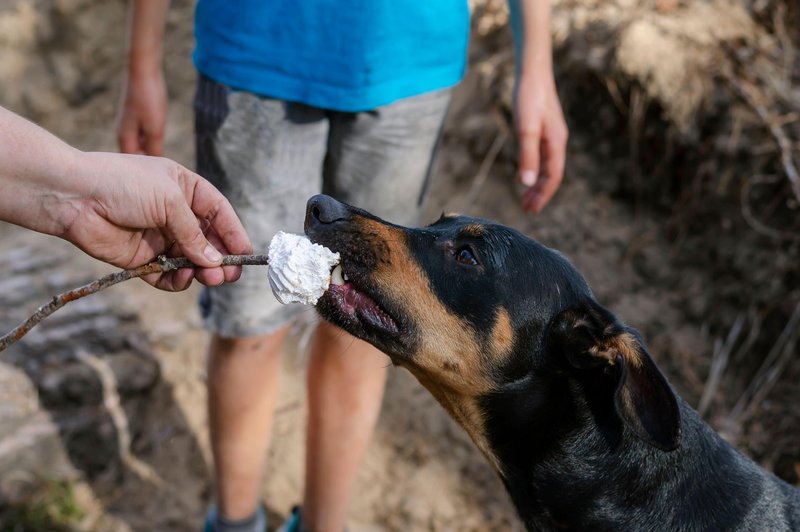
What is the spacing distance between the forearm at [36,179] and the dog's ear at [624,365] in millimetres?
1509

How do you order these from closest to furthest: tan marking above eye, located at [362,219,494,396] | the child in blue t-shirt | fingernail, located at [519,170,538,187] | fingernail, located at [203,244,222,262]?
1. fingernail, located at [203,244,222,262]
2. tan marking above eye, located at [362,219,494,396]
3. the child in blue t-shirt
4. fingernail, located at [519,170,538,187]

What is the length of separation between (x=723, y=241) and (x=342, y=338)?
2831 mm

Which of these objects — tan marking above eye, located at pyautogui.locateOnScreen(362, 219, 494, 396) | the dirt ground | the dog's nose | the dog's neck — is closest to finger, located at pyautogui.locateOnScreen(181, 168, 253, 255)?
the dog's nose

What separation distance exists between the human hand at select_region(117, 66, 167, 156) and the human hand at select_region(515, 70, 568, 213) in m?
1.41

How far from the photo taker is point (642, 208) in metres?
5.41

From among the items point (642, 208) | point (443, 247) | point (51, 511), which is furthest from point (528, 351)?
point (642, 208)

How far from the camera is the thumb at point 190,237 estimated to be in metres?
2.20

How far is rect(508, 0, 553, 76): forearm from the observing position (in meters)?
3.24

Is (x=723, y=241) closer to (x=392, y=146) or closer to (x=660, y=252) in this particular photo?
(x=660, y=252)

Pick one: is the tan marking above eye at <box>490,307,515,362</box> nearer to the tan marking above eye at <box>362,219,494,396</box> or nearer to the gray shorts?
the tan marking above eye at <box>362,219,494,396</box>

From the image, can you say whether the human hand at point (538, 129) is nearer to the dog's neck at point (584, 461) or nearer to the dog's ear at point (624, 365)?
the dog's ear at point (624, 365)

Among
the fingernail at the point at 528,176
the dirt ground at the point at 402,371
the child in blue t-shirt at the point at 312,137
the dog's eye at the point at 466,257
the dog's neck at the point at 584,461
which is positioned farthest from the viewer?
the dirt ground at the point at 402,371

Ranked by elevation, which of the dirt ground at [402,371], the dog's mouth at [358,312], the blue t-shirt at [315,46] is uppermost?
the blue t-shirt at [315,46]

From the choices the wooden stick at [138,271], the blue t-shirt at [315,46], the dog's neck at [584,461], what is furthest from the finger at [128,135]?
the dog's neck at [584,461]
